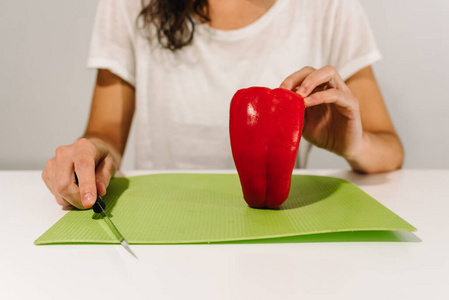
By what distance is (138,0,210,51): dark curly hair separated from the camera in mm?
1274

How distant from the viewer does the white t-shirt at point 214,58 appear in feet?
4.23

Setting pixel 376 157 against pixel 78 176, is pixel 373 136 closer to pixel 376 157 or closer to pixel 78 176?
pixel 376 157

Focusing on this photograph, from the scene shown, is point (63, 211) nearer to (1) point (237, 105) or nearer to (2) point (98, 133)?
(1) point (237, 105)

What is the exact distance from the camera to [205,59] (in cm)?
130

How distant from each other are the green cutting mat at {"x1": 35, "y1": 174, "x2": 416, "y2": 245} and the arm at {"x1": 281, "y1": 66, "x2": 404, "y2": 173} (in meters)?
0.11

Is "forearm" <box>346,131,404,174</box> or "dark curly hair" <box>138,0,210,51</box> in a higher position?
"dark curly hair" <box>138,0,210,51</box>

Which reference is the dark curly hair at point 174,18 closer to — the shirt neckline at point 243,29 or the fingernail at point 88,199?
the shirt neckline at point 243,29

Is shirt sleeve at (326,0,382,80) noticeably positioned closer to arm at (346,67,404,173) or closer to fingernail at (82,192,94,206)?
arm at (346,67,404,173)

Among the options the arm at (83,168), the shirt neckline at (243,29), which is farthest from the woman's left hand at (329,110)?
the shirt neckline at (243,29)

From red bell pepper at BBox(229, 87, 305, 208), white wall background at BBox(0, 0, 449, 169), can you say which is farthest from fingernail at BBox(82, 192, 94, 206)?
white wall background at BBox(0, 0, 449, 169)

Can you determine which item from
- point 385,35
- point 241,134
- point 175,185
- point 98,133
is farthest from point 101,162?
point 385,35

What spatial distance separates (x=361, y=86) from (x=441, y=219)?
2.19ft
